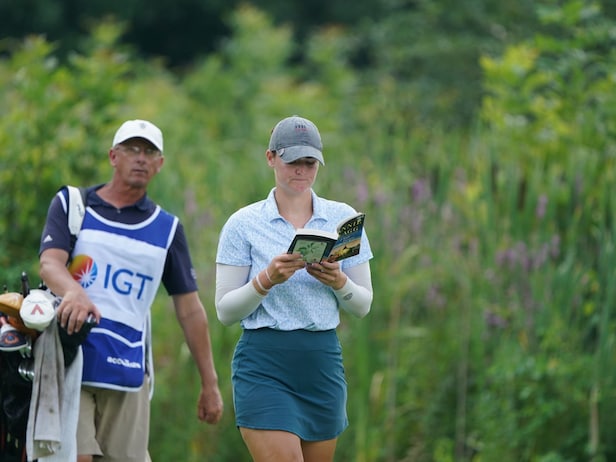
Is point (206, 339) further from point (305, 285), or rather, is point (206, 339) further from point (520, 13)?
point (520, 13)

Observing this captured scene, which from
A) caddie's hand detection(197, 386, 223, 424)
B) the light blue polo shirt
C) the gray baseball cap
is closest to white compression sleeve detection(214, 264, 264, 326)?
the light blue polo shirt

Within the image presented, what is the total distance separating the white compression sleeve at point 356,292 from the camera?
13.2 ft

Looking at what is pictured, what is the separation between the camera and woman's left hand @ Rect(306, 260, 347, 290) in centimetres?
386

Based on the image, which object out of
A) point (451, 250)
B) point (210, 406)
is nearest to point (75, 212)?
point (210, 406)

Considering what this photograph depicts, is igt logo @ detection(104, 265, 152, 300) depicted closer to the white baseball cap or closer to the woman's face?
the white baseball cap

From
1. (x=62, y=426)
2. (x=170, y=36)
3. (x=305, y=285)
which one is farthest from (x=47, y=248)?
(x=170, y=36)

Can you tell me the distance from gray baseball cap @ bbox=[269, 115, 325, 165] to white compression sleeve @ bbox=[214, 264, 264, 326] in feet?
1.46

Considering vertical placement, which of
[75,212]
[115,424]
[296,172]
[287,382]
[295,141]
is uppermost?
[295,141]

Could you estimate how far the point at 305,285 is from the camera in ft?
13.3

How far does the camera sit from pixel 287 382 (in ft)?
13.3

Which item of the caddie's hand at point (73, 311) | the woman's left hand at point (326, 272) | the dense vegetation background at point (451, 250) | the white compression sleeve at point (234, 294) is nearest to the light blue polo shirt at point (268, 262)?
the white compression sleeve at point (234, 294)

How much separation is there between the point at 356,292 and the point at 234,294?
448mm

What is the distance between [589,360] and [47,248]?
134 inches

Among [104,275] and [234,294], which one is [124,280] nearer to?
[104,275]
